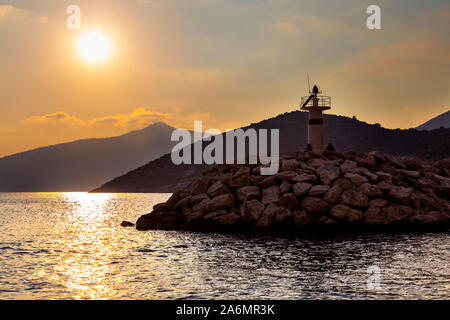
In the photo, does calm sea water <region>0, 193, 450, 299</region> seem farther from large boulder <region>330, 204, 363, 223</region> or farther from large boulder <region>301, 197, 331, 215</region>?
large boulder <region>301, 197, 331, 215</region>

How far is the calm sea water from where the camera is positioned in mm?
17312

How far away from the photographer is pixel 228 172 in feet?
139

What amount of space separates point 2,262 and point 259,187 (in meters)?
19.7

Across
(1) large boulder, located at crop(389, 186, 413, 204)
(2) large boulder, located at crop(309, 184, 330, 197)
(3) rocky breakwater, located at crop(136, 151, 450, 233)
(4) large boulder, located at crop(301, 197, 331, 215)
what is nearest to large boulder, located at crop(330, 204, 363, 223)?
(3) rocky breakwater, located at crop(136, 151, 450, 233)

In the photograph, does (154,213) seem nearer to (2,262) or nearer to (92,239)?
(92,239)

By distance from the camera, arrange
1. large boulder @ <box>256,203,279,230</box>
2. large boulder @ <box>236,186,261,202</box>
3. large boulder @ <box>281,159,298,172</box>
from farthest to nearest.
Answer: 1. large boulder @ <box>281,159,298,172</box>
2. large boulder @ <box>236,186,261,202</box>
3. large boulder @ <box>256,203,279,230</box>

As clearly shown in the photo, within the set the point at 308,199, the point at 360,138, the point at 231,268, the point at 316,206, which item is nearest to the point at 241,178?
the point at 308,199

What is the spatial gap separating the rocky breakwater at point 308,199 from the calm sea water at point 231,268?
3151 mm

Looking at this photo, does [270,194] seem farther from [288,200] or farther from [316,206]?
[316,206]

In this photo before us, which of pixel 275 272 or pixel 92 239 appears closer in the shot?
pixel 275 272

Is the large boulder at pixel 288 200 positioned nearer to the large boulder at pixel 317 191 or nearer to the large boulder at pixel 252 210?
the large boulder at pixel 317 191

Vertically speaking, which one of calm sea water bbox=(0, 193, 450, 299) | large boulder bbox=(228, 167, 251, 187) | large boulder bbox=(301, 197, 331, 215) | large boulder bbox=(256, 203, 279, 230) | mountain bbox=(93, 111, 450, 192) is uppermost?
mountain bbox=(93, 111, 450, 192)

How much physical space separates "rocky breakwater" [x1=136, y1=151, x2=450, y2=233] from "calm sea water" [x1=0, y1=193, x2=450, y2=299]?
3.15 meters
